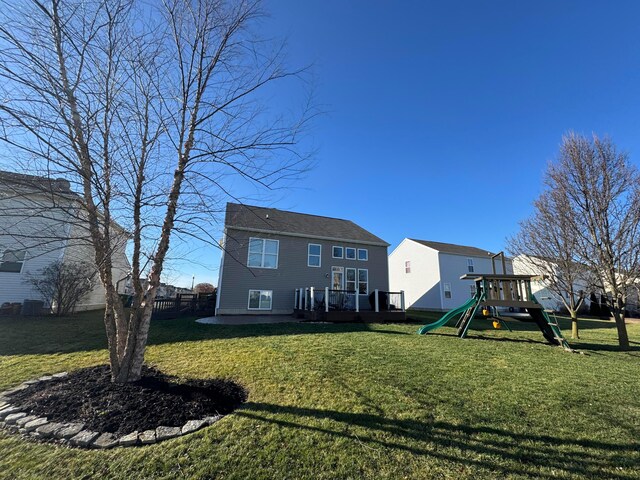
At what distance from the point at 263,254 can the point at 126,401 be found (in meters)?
12.4

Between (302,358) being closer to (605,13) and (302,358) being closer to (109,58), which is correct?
(109,58)

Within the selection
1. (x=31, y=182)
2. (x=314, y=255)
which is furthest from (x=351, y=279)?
(x=31, y=182)

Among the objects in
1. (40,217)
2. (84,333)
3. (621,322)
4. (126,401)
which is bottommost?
(126,401)

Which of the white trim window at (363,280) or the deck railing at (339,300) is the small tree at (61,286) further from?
the white trim window at (363,280)

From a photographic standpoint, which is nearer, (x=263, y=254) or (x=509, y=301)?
(x=509, y=301)

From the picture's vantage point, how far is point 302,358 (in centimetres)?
590

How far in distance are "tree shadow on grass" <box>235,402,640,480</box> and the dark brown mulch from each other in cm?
58

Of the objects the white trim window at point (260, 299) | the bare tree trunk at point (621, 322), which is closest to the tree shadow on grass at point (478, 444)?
the bare tree trunk at point (621, 322)

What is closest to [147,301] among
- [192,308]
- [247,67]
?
[247,67]

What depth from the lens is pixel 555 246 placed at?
9883mm

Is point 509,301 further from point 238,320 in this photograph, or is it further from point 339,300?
point 238,320

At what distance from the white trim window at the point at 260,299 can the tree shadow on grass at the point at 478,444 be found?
11.8 meters

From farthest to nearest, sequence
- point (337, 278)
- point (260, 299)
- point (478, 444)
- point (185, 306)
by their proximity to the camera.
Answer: point (337, 278)
point (260, 299)
point (185, 306)
point (478, 444)

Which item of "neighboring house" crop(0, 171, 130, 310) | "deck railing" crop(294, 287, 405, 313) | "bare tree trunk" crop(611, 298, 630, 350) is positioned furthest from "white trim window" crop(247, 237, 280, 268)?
"bare tree trunk" crop(611, 298, 630, 350)
